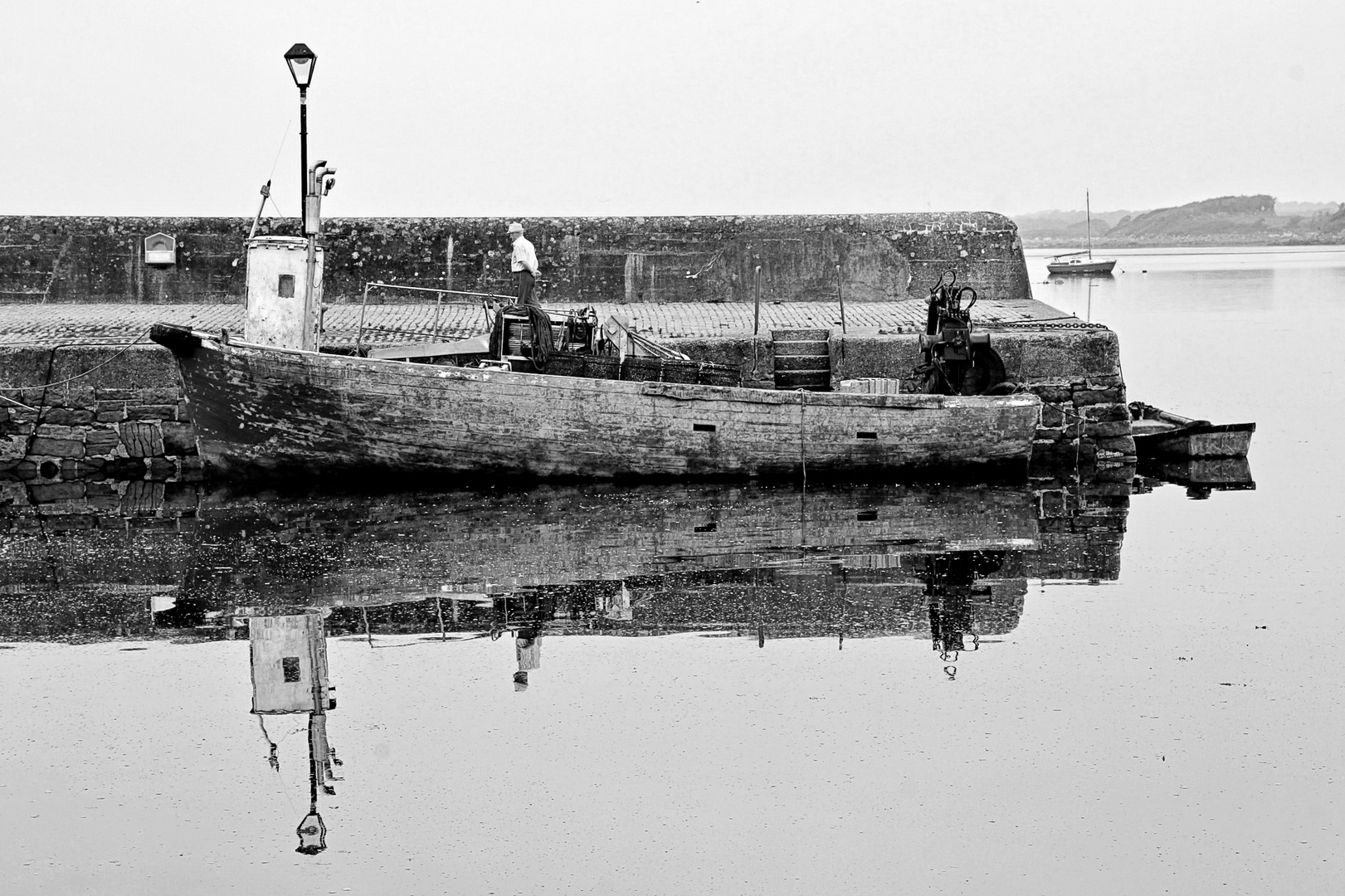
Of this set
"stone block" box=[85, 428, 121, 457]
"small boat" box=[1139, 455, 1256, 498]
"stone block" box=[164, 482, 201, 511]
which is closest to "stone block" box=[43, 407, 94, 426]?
"stone block" box=[85, 428, 121, 457]

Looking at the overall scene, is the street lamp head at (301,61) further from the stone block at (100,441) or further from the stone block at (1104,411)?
the stone block at (1104,411)

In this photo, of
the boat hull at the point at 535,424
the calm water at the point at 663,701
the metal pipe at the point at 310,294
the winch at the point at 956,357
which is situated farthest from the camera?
the winch at the point at 956,357

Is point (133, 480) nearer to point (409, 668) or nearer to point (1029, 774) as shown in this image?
point (409, 668)

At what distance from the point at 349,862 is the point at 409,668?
253 centimetres

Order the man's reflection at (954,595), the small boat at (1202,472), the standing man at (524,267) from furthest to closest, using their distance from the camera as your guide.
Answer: the standing man at (524,267) → the small boat at (1202,472) → the man's reflection at (954,595)

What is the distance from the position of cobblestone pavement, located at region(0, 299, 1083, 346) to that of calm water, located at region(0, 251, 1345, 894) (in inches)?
115

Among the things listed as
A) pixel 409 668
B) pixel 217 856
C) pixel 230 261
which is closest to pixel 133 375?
pixel 230 261

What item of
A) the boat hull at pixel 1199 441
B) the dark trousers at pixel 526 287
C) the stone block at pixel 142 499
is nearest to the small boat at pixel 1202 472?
the boat hull at pixel 1199 441

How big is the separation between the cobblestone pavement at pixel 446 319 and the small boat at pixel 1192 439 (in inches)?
51.6

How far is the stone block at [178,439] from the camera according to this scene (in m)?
15.4

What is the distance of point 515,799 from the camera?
6.68 m

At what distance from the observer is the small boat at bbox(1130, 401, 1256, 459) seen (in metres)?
16.2

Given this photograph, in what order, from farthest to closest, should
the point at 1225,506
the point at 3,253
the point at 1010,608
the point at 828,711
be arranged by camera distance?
the point at 3,253 < the point at 1225,506 < the point at 1010,608 < the point at 828,711

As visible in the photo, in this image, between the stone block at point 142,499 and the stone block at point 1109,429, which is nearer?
the stone block at point 142,499
